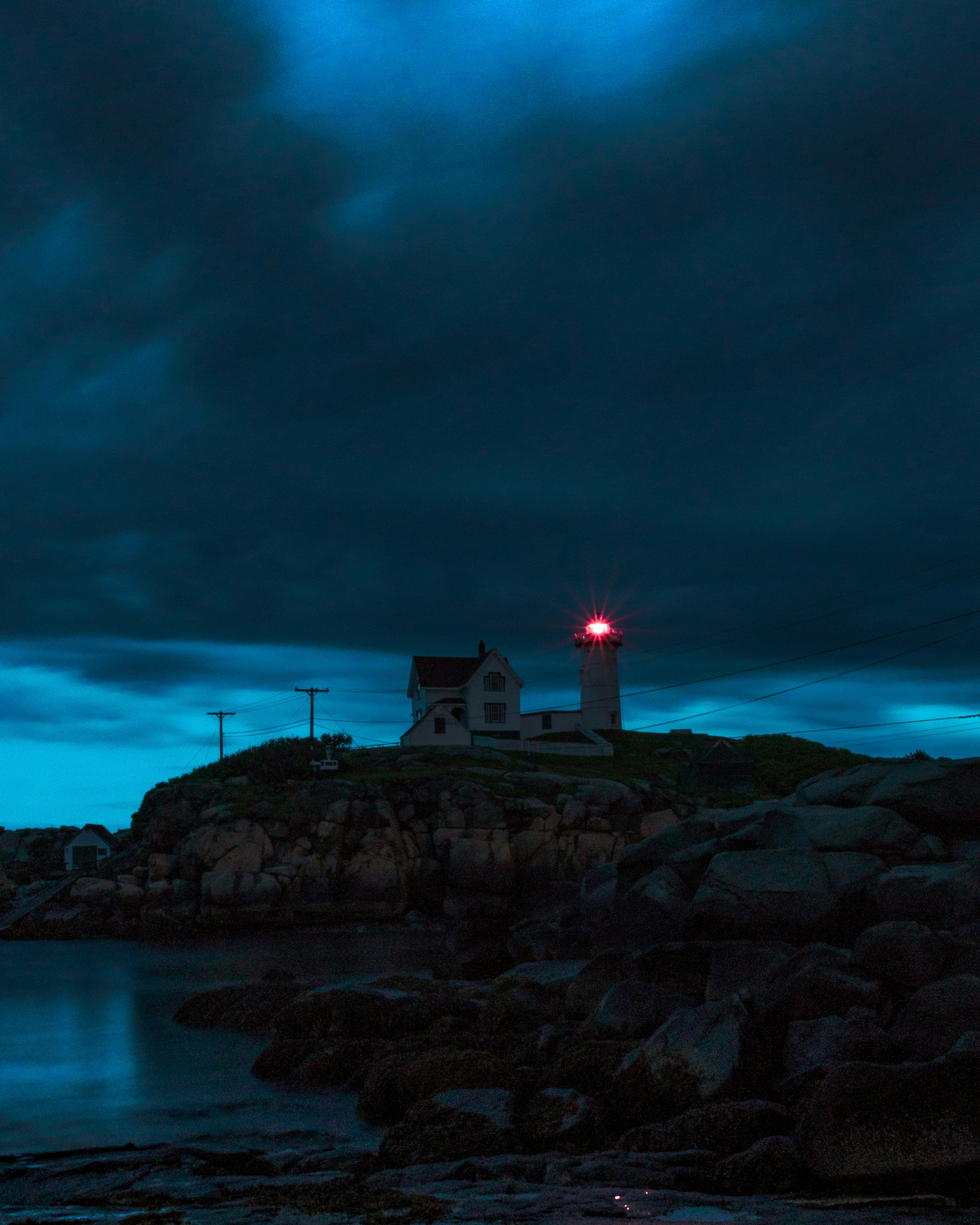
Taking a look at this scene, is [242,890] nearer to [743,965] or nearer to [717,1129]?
[743,965]

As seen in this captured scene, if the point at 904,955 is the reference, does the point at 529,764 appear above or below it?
above

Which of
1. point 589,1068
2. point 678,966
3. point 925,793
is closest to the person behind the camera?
point 589,1068

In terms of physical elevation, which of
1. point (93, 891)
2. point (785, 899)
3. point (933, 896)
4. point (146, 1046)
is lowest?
point (146, 1046)

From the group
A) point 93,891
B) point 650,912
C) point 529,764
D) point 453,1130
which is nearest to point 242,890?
point 93,891

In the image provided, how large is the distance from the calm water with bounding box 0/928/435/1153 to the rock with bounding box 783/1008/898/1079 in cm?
609

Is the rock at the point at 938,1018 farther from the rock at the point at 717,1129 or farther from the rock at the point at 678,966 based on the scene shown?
the rock at the point at 678,966

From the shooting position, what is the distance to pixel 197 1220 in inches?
386

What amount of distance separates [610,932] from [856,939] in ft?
20.9

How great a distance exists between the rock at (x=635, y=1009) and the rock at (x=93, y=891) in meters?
40.7

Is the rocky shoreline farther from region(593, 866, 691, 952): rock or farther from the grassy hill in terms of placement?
the grassy hill

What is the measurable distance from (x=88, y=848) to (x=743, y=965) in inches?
2555

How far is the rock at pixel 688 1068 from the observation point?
→ 12.6m

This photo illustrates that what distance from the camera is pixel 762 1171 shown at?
34.7 ft

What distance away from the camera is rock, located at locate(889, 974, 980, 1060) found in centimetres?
1287
